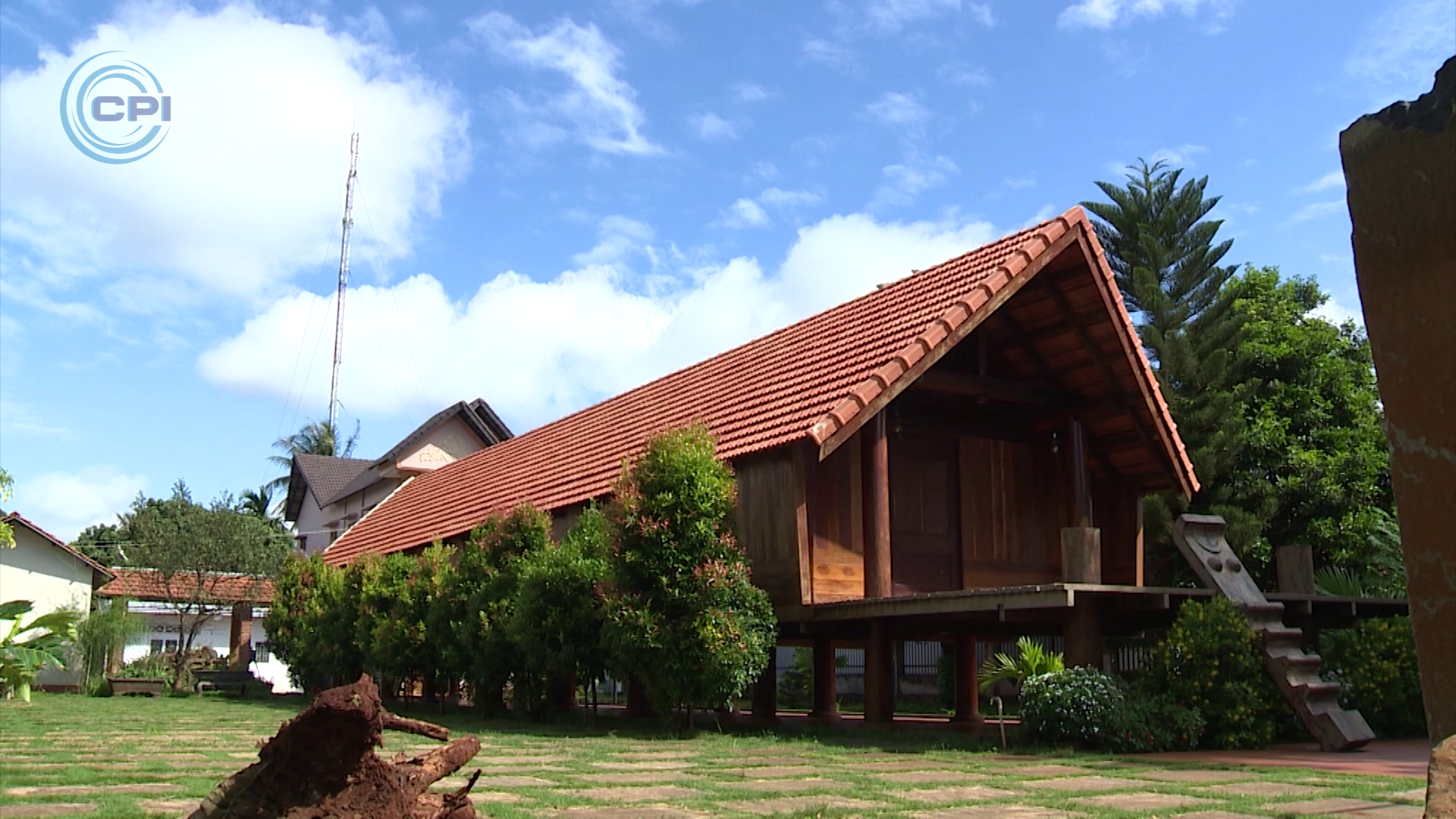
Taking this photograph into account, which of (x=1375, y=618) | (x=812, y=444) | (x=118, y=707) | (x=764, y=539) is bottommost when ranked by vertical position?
(x=118, y=707)

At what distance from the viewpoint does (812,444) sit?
43.9 ft

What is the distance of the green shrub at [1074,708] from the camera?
34.0ft

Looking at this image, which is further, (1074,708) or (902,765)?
(1074,708)

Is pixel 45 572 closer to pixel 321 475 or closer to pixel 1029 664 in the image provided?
pixel 321 475

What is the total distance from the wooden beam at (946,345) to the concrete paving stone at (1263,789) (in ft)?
19.8

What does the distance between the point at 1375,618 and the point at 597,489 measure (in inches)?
384

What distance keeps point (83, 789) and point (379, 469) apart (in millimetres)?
30584

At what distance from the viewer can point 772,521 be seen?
13.9 m

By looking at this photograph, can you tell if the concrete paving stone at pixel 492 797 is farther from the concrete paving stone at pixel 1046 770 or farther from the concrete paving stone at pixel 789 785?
the concrete paving stone at pixel 1046 770

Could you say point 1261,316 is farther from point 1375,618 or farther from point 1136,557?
point 1375,618

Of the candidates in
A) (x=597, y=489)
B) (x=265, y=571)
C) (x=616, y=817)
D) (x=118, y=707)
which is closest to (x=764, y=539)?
(x=597, y=489)

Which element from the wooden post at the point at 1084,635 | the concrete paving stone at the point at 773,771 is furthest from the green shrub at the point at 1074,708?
the concrete paving stone at the point at 773,771

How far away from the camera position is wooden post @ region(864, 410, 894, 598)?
13.5 metres

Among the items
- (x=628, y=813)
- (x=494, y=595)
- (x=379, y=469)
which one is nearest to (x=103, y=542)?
(x=379, y=469)
